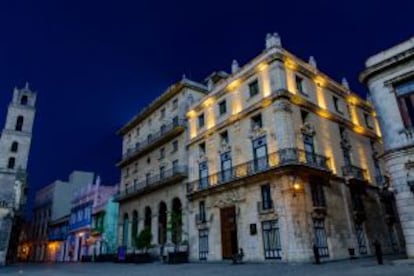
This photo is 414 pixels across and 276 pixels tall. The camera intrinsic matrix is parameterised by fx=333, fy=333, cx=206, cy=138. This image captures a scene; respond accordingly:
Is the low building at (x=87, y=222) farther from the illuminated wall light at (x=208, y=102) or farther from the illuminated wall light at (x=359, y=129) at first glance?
the illuminated wall light at (x=359, y=129)

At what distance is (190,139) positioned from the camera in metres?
33.0

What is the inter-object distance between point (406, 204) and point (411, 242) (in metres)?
1.56

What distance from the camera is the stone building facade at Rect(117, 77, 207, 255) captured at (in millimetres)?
32500

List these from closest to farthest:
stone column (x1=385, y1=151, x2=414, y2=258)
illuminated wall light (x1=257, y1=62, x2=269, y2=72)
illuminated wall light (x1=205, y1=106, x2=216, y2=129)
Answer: stone column (x1=385, y1=151, x2=414, y2=258) → illuminated wall light (x1=257, y1=62, x2=269, y2=72) → illuminated wall light (x1=205, y1=106, x2=216, y2=129)

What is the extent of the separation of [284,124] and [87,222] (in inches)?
1432

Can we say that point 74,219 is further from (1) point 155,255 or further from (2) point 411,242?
(2) point 411,242

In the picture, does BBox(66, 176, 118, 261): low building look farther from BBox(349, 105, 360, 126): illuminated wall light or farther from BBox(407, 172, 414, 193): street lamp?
BBox(407, 172, 414, 193): street lamp

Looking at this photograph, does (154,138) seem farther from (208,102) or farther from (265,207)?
(265,207)

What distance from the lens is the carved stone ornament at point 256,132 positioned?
82.2 ft

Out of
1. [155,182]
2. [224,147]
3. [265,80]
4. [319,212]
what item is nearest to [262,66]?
[265,80]

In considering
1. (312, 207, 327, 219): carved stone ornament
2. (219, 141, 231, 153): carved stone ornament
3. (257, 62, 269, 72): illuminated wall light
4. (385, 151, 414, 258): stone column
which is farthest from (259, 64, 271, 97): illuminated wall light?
(385, 151, 414, 258): stone column

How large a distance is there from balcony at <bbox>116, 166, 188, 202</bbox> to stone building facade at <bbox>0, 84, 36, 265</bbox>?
13.5 m

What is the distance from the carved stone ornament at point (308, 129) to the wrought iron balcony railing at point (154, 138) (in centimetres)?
1341

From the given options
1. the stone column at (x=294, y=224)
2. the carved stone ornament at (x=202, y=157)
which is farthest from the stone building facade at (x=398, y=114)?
the carved stone ornament at (x=202, y=157)
